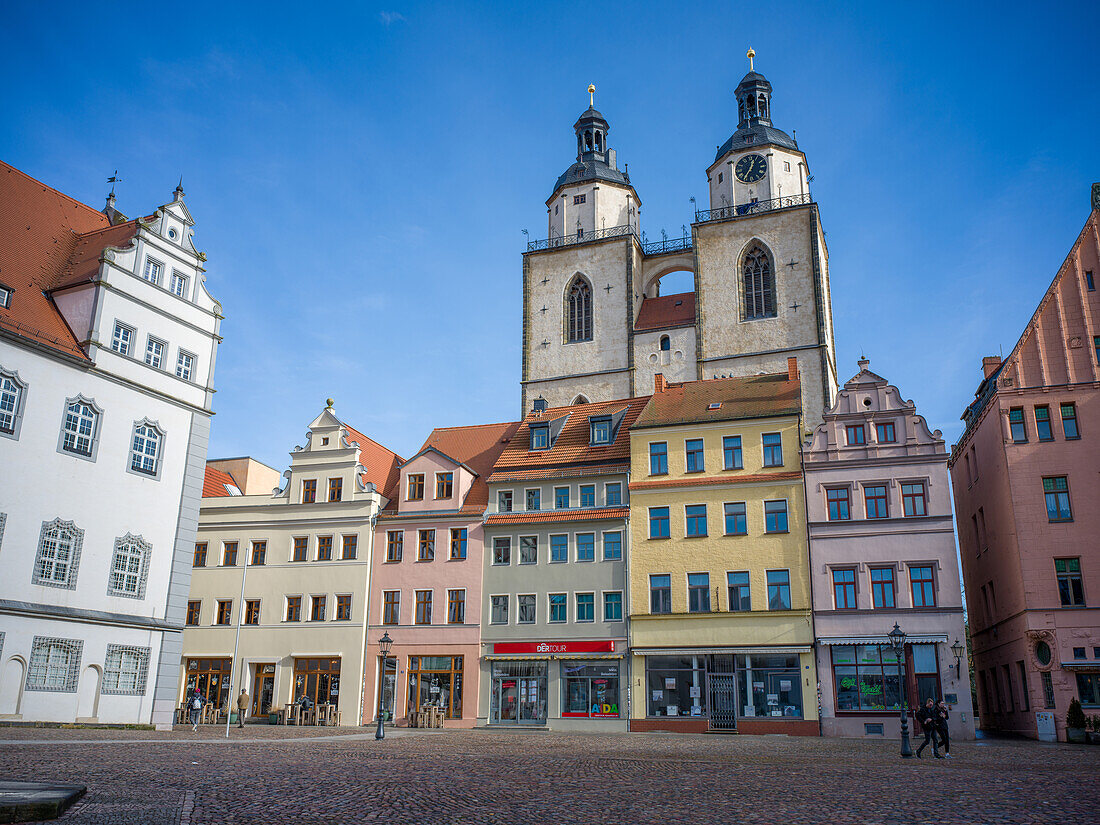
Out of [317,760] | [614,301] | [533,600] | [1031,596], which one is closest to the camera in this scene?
[317,760]

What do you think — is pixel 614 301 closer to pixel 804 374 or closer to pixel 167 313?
pixel 804 374

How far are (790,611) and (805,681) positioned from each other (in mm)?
2505

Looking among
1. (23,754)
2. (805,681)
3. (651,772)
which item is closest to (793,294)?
(805,681)

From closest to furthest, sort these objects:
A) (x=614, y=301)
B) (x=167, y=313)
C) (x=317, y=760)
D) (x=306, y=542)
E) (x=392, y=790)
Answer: (x=392, y=790) → (x=317, y=760) → (x=167, y=313) → (x=306, y=542) → (x=614, y=301)

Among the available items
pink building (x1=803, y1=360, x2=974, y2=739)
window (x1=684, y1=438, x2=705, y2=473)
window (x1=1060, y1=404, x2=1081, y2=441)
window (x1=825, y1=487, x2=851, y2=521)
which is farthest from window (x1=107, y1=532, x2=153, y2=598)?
window (x1=1060, y1=404, x2=1081, y2=441)

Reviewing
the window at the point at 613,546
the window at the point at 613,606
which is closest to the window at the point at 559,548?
the window at the point at 613,546

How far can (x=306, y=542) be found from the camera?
143ft

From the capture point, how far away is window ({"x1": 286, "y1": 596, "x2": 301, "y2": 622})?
42719mm

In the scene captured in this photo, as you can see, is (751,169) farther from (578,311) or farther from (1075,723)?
(1075,723)

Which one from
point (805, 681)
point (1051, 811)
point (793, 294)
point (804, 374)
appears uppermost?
point (793, 294)

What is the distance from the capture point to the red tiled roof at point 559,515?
39594mm

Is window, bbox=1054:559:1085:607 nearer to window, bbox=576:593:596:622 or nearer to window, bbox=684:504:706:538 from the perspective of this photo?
window, bbox=684:504:706:538

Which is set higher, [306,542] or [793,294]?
[793,294]

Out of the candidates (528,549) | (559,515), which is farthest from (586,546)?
(528,549)
